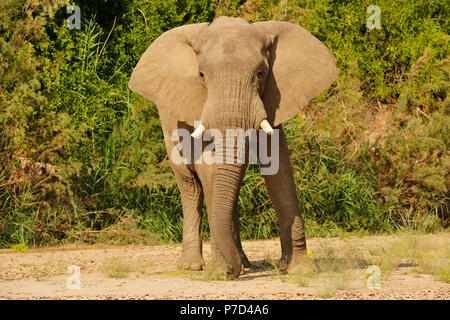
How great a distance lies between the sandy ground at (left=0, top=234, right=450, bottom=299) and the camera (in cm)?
639

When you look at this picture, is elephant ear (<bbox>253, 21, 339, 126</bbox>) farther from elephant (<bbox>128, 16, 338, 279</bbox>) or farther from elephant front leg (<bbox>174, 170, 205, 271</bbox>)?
elephant front leg (<bbox>174, 170, 205, 271</bbox>)

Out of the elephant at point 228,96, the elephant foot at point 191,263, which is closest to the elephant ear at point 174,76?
the elephant at point 228,96

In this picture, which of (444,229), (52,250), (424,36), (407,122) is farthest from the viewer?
(424,36)

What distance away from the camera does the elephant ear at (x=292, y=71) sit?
7.50 metres

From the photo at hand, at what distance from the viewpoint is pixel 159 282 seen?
7277 mm

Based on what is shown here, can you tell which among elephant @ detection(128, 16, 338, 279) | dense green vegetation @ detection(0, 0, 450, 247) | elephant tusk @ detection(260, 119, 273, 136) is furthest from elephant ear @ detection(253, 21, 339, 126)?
dense green vegetation @ detection(0, 0, 450, 247)

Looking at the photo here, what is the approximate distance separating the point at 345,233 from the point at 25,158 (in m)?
4.55

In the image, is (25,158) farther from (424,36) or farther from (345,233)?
(424,36)

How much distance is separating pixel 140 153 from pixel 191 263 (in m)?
3.87

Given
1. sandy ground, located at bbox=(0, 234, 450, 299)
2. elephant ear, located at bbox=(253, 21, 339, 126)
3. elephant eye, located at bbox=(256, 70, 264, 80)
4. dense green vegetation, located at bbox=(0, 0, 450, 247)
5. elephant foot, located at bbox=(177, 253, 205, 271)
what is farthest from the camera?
dense green vegetation, located at bbox=(0, 0, 450, 247)

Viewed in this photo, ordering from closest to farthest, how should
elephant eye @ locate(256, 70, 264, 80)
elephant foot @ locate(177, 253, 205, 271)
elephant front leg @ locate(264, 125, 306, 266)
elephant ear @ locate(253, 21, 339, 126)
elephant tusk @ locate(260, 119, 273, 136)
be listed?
1. elephant tusk @ locate(260, 119, 273, 136)
2. elephant eye @ locate(256, 70, 264, 80)
3. elephant ear @ locate(253, 21, 339, 126)
4. elephant front leg @ locate(264, 125, 306, 266)
5. elephant foot @ locate(177, 253, 205, 271)

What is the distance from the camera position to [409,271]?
7.90m

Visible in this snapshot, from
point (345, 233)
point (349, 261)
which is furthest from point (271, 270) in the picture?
point (345, 233)

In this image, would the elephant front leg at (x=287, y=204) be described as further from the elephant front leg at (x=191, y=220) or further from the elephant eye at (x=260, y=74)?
the elephant front leg at (x=191, y=220)
